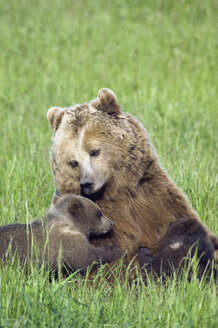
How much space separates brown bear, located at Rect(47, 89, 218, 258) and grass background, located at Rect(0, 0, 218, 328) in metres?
0.60

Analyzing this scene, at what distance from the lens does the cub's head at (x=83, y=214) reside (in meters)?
4.81

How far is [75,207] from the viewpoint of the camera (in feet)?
16.0

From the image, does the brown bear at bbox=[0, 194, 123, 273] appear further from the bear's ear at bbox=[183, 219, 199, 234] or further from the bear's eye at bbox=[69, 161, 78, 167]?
the bear's ear at bbox=[183, 219, 199, 234]

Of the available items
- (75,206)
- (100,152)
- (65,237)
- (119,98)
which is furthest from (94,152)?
(119,98)

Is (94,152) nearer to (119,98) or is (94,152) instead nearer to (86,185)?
(86,185)

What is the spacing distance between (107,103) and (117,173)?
634mm

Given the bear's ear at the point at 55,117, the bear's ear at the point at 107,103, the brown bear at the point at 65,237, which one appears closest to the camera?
the brown bear at the point at 65,237

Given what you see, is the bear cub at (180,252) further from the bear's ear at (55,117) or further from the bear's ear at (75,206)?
the bear's ear at (55,117)

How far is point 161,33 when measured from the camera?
1542 centimetres

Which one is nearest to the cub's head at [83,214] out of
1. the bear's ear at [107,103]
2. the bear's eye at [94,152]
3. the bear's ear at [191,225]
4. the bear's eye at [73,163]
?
the bear's eye at [73,163]

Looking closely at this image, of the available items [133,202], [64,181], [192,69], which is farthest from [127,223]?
[192,69]

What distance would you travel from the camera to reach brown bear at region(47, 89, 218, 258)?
4867mm

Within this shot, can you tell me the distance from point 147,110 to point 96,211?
5502 mm

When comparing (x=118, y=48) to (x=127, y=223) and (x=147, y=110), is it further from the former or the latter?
(x=127, y=223)
